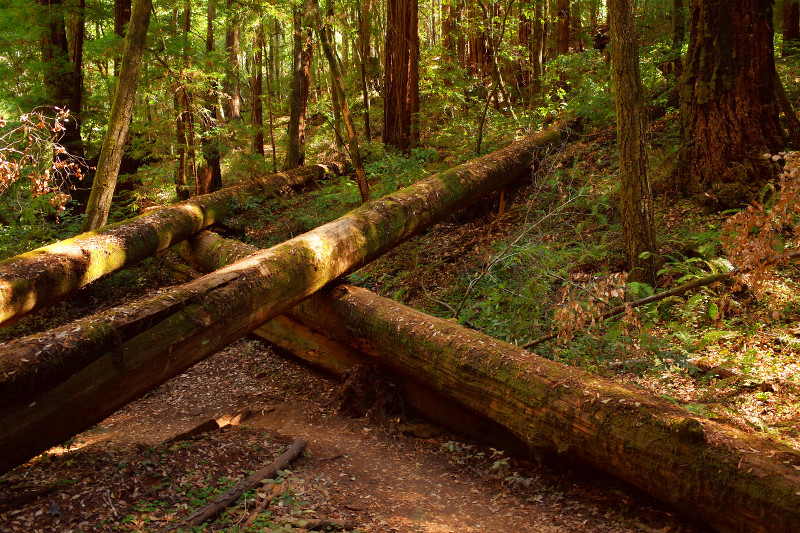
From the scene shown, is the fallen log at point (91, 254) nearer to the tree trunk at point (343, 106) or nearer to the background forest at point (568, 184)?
the background forest at point (568, 184)

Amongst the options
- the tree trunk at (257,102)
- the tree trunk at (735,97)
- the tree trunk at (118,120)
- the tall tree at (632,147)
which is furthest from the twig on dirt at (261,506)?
the tree trunk at (257,102)

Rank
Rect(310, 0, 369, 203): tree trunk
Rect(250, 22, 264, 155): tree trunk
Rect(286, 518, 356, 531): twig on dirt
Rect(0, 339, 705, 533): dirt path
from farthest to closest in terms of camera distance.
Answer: Rect(250, 22, 264, 155): tree trunk, Rect(310, 0, 369, 203): tree trunk, Rect(0, 339, 705, 533): dirt path, Rect(286, 518, 356, 531): twig on dirt

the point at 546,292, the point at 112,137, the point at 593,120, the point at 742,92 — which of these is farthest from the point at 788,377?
the point at 112,137

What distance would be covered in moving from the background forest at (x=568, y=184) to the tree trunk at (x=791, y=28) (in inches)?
5.0

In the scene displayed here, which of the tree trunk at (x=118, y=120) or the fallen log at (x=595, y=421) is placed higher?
the tree trunk at (x=118, y=120)

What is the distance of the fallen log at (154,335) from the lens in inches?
143

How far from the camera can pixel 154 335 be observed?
4.38 metres

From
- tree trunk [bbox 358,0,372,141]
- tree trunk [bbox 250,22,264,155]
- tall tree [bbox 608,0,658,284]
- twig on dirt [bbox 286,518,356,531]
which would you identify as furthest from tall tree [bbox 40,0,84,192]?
tall tree [bbox 608,0,658,284]

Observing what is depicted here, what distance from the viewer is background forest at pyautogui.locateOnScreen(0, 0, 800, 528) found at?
15.9 ft

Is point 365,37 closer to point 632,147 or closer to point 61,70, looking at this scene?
point 61,70

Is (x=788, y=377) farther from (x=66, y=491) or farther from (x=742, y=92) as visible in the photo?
(x=66, y=491)

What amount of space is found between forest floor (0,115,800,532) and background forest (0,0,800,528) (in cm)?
5

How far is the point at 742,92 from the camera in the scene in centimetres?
691

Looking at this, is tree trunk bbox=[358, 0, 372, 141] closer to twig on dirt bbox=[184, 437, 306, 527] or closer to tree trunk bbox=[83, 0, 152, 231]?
tree trunk bbox=[83, 0, 152, 231]
